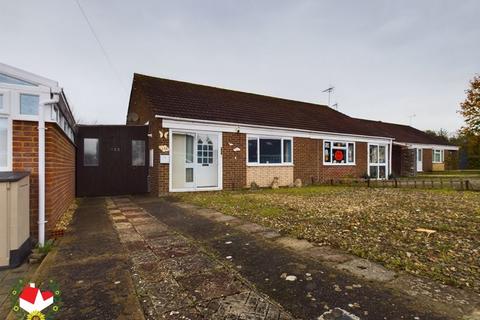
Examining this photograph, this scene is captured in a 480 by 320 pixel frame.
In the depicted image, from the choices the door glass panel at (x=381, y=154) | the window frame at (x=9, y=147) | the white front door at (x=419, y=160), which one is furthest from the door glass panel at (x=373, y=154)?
the window frame at (x=9, y=147)

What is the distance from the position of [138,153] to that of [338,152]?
11005 mm

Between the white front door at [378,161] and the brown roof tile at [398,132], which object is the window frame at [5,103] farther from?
the brown roof tile at [398,132]

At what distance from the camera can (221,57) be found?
1509 centimetres

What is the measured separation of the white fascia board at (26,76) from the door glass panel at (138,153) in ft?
21.6

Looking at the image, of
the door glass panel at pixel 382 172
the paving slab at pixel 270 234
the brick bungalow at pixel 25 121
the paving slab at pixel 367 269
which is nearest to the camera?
the paving slab at pixel 367 269

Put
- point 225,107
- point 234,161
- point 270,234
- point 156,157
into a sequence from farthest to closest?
point 225,107
point 234,161
point 156,157
point 270,234

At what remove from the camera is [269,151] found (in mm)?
12156

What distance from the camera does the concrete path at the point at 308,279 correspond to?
196 cm

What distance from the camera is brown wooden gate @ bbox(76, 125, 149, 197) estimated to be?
9766mm

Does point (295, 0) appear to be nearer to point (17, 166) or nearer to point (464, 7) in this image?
point (464, 7)

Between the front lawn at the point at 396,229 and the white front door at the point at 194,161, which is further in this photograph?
the white front door at the point at 194,161

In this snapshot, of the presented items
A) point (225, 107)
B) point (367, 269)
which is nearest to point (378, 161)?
point (225, 107)

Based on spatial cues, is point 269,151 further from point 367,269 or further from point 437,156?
point 437,156

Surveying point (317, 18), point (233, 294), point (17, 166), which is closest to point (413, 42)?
point (317, 18)
